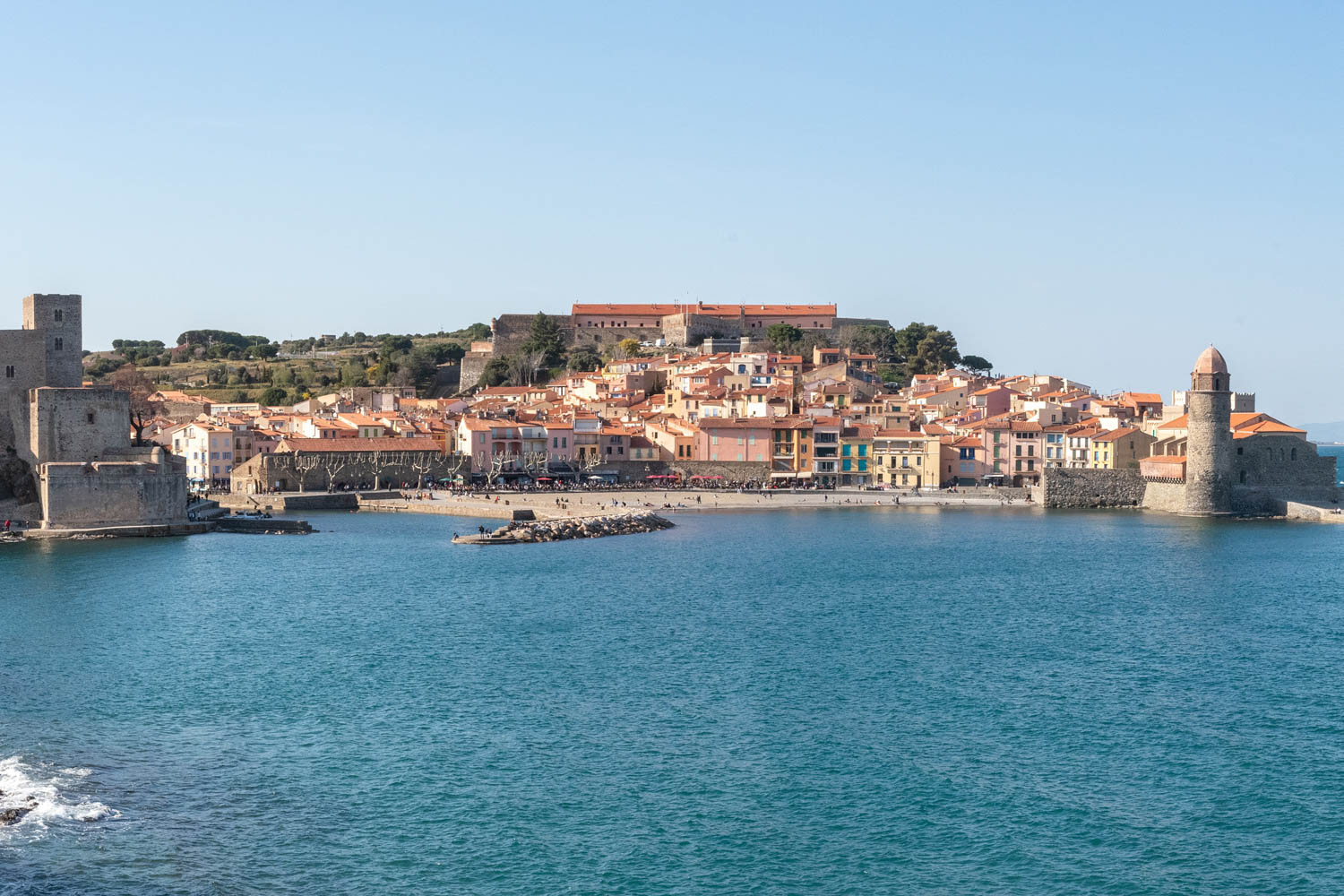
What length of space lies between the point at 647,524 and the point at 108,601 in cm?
1788

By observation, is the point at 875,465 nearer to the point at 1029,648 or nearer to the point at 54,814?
the point at 1029,648

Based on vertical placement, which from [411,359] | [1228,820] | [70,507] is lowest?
[1228,820]

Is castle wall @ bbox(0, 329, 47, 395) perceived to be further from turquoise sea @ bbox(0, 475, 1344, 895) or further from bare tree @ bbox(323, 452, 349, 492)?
bare tree @ bbox(323, 452, 349, 492)

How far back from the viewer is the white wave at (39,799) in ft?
40.8

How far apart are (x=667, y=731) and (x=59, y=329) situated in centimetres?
2665

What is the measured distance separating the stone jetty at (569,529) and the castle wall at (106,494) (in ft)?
25.6

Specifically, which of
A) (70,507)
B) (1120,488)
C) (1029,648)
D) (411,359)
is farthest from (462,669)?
(411,359)

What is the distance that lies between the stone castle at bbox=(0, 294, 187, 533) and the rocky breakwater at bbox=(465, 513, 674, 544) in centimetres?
811

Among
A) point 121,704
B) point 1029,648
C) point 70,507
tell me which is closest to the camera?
point 121,704

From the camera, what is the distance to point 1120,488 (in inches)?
1892

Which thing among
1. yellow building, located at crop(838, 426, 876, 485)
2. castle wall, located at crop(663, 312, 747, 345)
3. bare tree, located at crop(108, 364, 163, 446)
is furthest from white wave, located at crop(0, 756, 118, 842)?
castle wall, located at crop(663, 312, 747, 345)

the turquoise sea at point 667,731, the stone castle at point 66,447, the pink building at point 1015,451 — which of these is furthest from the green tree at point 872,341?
the turquoise sea at point 667,731

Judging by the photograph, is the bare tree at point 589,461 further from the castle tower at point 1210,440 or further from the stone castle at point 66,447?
the castle tower at point 1210,440

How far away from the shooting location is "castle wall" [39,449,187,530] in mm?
34344
